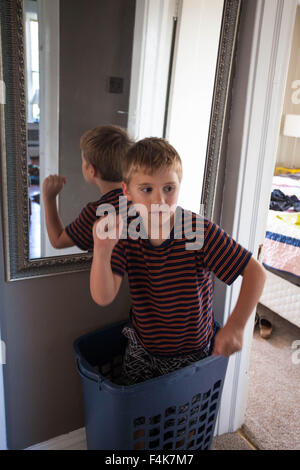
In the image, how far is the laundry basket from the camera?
1.06 meters

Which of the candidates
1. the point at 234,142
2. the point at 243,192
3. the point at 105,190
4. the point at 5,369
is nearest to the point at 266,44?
the point at 234,142

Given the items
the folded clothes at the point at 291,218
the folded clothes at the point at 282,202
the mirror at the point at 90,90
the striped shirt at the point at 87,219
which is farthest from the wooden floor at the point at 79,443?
the folded clothes at the point at 282,202

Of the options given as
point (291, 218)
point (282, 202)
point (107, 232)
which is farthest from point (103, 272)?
point (282, 202)

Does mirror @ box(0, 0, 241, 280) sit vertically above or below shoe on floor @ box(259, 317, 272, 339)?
above

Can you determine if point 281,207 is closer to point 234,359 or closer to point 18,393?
point 234,359

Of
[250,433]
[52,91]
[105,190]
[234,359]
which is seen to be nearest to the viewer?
[52,91]

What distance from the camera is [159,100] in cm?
124

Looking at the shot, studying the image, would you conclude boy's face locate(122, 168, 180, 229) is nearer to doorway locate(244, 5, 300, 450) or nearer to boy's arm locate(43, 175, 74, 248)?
boy's arm locate(43, 175, 74, 248)

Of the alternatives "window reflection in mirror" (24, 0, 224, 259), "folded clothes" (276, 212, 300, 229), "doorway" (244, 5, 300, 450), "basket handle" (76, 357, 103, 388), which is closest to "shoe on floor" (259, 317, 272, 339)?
"doorway" (244, 5, 300, 450)

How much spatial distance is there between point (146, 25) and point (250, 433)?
161 centimetres

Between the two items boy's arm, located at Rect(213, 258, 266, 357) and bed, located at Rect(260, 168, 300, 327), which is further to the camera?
bed, located at Rect(260, 168, 300, 327)

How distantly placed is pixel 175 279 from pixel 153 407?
36 centimetres

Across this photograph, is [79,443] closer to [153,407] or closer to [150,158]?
[153,407]

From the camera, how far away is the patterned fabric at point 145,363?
116cm
